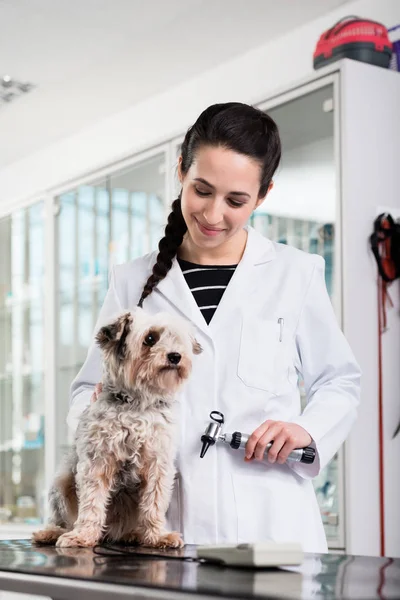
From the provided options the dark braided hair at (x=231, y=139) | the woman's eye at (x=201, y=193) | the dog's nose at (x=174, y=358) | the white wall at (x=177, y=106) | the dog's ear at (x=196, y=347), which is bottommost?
the dog's nose at (x=174, y=358)

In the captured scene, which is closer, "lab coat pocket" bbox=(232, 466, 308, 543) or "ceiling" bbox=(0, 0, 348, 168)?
"lab coat pocket" bbox=(232, 466, 308, 543)

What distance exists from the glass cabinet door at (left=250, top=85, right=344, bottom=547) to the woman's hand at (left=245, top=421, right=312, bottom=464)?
1537mm

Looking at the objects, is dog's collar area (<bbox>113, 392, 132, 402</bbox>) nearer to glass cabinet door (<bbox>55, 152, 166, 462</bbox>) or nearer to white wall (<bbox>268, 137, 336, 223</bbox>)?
white wall (<bbox>268, 137, 336, 223</bbox>)

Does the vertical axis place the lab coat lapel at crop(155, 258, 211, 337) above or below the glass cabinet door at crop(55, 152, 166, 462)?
below

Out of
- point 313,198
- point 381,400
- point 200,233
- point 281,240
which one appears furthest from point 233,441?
point 281,240

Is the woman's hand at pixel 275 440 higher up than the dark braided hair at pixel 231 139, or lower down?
lower down

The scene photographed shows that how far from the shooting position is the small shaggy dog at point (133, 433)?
1.50 m

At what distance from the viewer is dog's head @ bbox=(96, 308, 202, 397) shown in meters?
1.52

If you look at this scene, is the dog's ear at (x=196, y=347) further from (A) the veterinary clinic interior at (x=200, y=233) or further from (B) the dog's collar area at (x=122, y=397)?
(B) the dog's collar area at (x=122, y=397)

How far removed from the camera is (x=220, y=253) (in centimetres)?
191

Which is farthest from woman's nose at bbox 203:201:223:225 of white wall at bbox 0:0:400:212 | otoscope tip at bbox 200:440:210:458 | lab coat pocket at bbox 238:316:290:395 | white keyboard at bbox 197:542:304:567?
white wall at bbox 0:0:400:212

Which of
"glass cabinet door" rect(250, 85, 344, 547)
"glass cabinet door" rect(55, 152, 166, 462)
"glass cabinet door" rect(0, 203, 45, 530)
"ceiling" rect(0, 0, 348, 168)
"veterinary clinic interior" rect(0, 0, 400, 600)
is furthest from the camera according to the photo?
"glass cabinet door" rect(0, 203, 45, 530)

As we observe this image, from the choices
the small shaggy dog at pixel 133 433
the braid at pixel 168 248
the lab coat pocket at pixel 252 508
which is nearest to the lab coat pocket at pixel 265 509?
the lab coat pocket at pixel 252 508

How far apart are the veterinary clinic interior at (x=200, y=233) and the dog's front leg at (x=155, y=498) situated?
0.26ft
